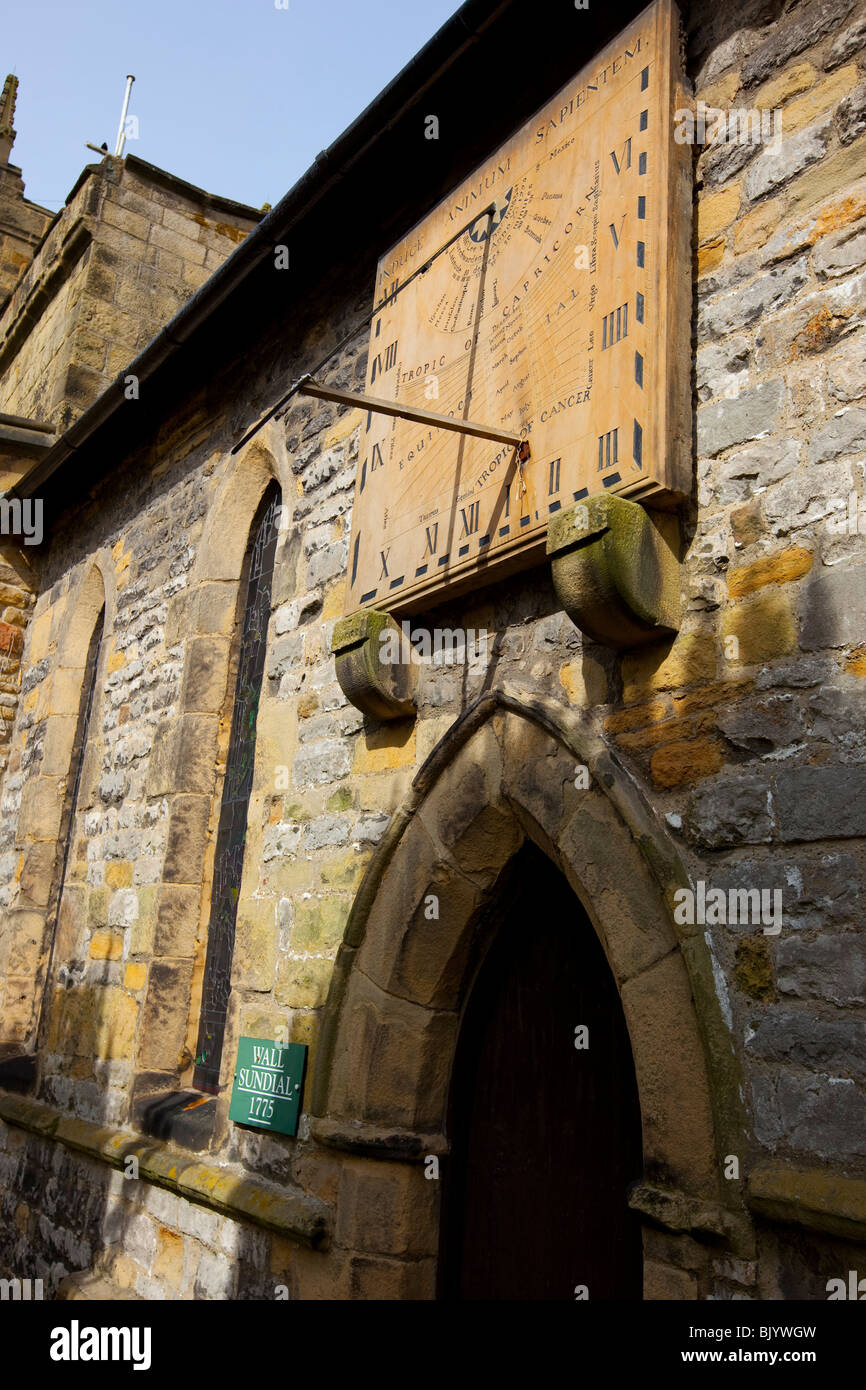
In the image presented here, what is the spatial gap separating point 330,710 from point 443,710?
2.16 feet

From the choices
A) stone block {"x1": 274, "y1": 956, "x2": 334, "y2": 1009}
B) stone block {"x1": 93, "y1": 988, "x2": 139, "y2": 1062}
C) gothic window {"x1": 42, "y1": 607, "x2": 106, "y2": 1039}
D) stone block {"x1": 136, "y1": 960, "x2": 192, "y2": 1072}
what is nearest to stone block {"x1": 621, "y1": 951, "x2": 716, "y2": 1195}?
stone block {"x1": 274, "y1": 956, "x2": 334, "y2": 1009}

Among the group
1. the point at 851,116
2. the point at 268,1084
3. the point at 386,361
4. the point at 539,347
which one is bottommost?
the point at 268,1084

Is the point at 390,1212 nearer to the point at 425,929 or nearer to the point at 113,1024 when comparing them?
the point at 425,929

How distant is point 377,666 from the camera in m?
3.16

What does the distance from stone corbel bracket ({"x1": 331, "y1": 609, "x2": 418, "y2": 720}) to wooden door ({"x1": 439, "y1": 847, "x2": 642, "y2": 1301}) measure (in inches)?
25.2

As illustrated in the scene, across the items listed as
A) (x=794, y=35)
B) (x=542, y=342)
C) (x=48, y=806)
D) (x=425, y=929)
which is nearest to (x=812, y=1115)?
(x=425, y=929)

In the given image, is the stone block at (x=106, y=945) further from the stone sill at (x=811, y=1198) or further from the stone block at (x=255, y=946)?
the stone sill at (x=811, y=1198)

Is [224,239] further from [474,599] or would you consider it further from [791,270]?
[791,270]

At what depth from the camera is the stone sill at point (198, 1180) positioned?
3014 millimetres

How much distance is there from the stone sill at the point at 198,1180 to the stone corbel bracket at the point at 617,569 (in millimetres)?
1912

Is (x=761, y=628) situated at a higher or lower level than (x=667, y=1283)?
higher

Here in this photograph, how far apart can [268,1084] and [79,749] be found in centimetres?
352

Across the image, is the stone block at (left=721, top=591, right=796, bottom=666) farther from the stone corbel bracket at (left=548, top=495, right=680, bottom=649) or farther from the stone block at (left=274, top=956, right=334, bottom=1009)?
the stone block at (left=274, top=956, right=334, bottom=1009)
